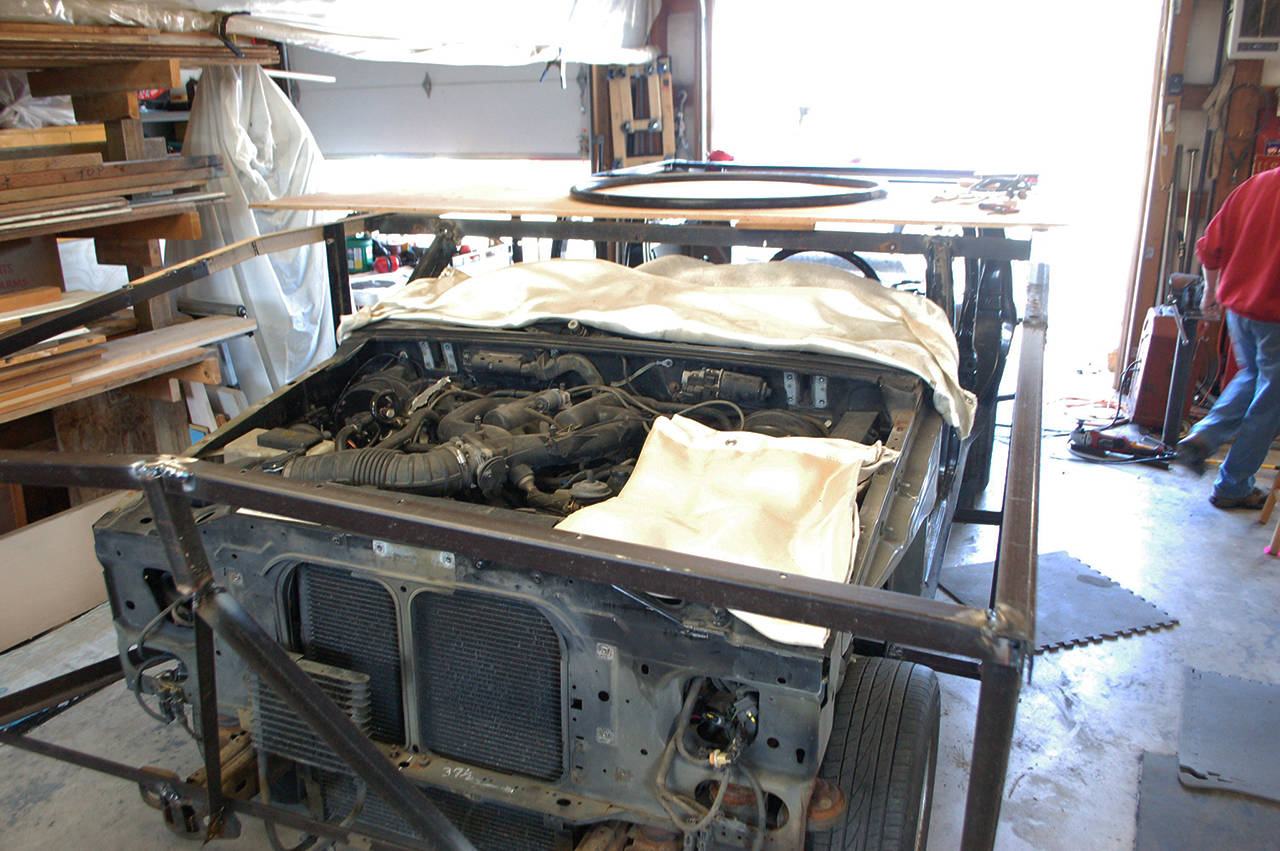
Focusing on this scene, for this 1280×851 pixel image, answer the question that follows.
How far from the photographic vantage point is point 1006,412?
6633mm

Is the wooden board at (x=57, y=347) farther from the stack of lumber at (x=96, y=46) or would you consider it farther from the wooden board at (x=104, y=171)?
the stack of lumber at (x=96, y=46)

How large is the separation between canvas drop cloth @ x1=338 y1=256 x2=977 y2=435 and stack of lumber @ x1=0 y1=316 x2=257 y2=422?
122cm

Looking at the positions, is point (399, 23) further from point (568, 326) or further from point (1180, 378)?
point (1180, 378)

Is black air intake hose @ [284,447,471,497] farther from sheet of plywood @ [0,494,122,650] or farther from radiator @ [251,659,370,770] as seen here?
sheet of plywood @ [0,494,122,650]

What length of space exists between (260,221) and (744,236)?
134 inches

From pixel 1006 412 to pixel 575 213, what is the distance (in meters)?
4.77

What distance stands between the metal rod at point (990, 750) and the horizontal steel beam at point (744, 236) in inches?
68.0

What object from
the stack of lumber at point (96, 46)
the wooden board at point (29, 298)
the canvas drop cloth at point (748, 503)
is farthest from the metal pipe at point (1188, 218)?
the wooden board at point (29, 298)

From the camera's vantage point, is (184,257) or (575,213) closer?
(575,213)

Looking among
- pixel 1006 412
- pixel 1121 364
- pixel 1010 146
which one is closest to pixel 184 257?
pixel 1006 412

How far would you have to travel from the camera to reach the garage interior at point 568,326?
2623mm

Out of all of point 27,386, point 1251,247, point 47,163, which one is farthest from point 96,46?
point 1251,247

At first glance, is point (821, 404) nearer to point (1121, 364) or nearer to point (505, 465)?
point (505, 465)

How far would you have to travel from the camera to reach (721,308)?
2.71m
